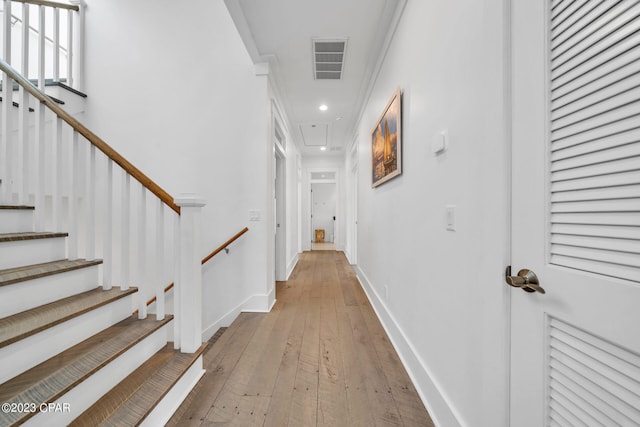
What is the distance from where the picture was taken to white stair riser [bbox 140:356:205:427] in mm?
1213

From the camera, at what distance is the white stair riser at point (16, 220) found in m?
1.58

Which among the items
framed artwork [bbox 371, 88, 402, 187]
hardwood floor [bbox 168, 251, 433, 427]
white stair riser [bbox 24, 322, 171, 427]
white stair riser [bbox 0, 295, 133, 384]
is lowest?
hardwood floor [bbox 168, 251, 433, 427]

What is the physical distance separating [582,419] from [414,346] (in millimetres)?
1062

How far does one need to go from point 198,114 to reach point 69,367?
103 inches

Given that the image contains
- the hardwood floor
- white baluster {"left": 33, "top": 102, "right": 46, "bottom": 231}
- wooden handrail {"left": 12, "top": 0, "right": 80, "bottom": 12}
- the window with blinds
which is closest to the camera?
the window with blinds

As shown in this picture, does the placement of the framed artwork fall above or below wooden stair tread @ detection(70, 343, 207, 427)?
above

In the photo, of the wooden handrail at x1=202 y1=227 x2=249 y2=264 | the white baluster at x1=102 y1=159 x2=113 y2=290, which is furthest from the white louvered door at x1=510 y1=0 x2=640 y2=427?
the wooden handrail at x1=202 y1=227 x2=249 y2=264

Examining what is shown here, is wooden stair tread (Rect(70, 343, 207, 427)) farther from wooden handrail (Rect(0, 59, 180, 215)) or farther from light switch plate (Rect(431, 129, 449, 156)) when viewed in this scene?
light switch plate (Rect(431, 129, 449, 156))

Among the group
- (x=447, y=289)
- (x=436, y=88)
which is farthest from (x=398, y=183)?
(x=447, y=289)

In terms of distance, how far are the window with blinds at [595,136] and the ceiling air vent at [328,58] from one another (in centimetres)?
214

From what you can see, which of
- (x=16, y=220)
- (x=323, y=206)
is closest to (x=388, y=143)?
(x=16, y=220)

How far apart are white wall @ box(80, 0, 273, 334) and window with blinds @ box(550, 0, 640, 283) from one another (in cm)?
240

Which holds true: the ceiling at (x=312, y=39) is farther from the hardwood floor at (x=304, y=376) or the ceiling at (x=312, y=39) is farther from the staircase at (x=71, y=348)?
the hardwood floor at (x=304, y=376)

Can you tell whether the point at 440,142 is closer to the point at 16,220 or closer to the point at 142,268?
the point at 142,268
